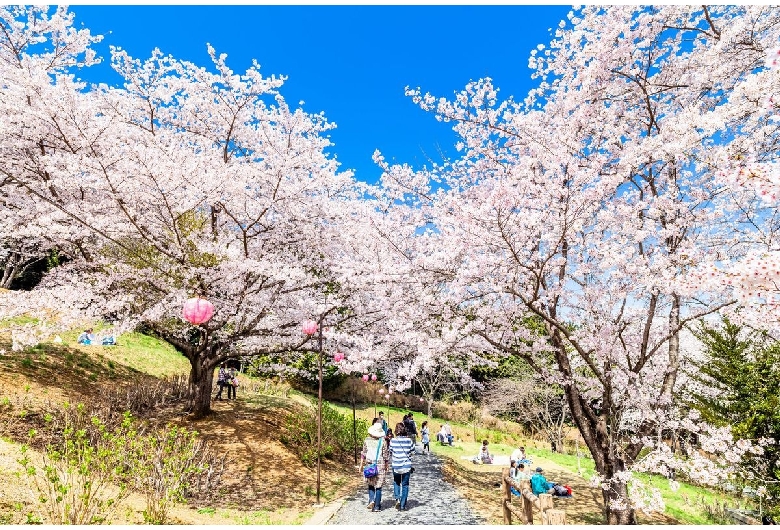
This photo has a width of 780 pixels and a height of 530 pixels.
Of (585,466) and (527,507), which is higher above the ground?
(527,507)

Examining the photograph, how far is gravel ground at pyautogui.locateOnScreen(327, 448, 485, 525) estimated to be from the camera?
8.03 meters

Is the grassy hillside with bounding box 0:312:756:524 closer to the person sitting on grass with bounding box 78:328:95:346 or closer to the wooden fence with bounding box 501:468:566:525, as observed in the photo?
the person sitting on grass with bounding box 78:328:95:346

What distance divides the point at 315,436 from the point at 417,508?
222 inches

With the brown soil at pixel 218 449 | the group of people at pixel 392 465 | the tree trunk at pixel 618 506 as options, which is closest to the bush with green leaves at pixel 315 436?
the brown soil at pixel 218 449

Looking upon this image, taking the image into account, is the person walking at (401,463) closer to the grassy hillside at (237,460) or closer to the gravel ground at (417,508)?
the gravel ground at (417,508)

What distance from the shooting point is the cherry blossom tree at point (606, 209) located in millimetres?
6996

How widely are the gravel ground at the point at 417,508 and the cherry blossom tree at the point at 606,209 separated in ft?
9.60

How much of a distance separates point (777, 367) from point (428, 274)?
14095 millimetres

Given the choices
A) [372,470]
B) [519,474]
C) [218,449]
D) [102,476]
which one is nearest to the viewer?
[102,476]

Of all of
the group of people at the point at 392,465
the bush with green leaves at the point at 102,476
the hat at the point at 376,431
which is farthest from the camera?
the hat at the point at 376,431

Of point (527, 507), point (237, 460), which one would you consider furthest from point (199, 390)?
point (527, 507)

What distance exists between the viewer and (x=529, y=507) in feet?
23.4

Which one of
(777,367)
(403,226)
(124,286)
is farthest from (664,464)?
(124,286)

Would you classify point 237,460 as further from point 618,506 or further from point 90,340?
point 90,340
